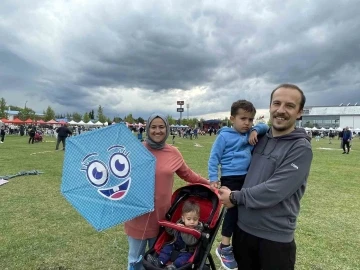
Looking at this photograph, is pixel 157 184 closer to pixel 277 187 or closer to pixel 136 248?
pixel 136 248

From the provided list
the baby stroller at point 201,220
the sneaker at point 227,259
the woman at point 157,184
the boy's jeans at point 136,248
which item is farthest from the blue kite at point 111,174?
the sneaker at point 227,259

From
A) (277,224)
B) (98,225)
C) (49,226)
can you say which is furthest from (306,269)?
(49,226)

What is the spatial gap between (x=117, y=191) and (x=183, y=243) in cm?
79

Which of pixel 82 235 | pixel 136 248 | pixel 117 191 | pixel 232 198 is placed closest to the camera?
pixel 232 198

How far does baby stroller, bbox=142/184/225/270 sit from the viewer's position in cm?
257

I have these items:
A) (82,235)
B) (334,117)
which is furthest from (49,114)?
(334,117)

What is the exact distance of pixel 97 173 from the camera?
261 cm

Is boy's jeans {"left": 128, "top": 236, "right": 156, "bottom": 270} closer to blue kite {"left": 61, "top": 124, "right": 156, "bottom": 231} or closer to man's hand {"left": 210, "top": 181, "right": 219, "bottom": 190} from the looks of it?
blue kite {"left": 61, "top": 124, "right": 156, "bottom": 231}

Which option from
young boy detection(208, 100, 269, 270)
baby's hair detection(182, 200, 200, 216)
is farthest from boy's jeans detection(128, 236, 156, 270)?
young boy detection(208, 100, 269, 270)

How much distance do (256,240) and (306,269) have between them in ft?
7.78

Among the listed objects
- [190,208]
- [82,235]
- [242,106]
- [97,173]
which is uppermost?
[242,106]

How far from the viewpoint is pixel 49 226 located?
555 cm

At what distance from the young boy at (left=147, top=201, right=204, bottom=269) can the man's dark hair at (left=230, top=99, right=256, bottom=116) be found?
3.65 feet

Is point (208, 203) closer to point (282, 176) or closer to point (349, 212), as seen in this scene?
point (282, 176)
